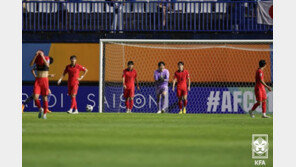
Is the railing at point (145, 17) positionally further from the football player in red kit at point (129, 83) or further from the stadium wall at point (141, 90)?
the football player in red kit at point (129, 83)

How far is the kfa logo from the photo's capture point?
8.04m

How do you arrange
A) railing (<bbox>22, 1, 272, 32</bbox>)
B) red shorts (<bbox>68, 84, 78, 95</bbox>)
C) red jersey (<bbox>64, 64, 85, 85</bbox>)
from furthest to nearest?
railing (<bbox>22, 1, 272, 32</bbox>) < red jersey (<bbox>64, 64, 85, 85</bbox>) < red shorts (<bbox>68, 84, 78, 95</bbox>)

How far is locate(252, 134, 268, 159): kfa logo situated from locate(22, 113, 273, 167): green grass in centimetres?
10

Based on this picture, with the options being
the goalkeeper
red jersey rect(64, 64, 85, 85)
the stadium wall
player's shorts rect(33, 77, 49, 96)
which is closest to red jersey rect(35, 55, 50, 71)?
player's shorts rect(33, 77, 49, 96)

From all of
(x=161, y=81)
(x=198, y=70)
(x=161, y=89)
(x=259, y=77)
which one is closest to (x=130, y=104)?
(x=161, y=89)

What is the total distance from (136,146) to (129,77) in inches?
490

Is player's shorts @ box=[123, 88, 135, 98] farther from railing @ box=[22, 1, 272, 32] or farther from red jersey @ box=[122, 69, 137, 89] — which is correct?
railing @ box=[22, 1, 272, 32]

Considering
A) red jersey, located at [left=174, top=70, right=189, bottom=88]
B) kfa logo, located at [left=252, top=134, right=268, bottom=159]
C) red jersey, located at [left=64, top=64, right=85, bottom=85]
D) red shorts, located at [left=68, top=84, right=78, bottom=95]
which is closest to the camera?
kfa logo, located at [left=252, top=134, right=268, bottom=159]

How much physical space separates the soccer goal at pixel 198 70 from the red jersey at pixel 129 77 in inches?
37.6

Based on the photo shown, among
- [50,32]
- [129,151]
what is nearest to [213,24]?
[50,32]

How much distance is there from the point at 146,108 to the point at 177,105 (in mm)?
1195

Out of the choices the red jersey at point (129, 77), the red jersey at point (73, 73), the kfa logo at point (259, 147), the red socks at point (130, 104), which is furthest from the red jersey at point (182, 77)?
the kfa logo at point (259, 147)

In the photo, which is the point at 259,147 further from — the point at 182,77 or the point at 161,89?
the point at 161,89

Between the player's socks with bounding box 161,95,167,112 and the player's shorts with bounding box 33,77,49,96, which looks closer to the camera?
the player's shorts with bounding box 33,77,49,96
